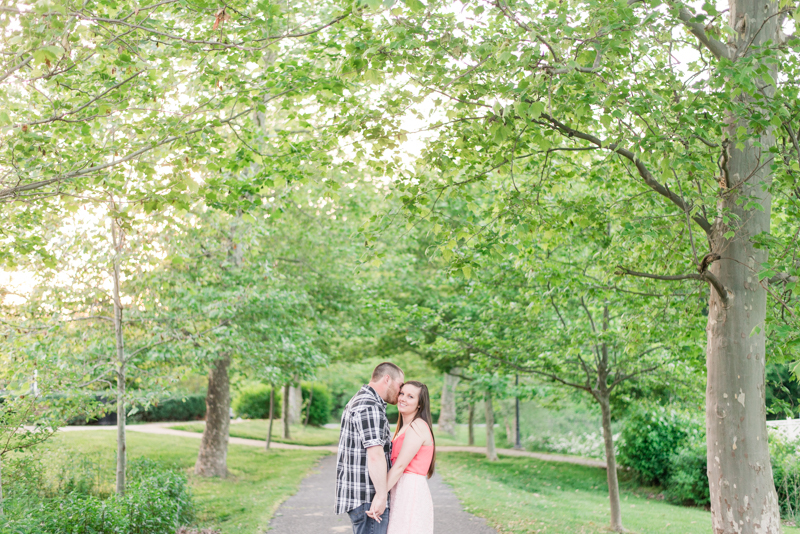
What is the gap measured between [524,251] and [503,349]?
2.81m

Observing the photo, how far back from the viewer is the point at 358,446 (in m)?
4.50

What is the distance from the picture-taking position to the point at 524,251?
26.3 ft

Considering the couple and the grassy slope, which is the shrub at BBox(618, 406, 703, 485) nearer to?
the grassy slope

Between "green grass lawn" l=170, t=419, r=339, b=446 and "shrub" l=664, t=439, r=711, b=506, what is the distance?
14161 mm

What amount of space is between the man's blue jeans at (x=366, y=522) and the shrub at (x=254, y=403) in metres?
27.1

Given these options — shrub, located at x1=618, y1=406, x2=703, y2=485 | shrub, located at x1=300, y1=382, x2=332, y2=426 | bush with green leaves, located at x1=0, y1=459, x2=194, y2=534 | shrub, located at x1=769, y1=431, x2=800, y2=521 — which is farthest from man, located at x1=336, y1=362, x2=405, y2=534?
shrub, located at x1=300, y1=382, x2=332, y2=426

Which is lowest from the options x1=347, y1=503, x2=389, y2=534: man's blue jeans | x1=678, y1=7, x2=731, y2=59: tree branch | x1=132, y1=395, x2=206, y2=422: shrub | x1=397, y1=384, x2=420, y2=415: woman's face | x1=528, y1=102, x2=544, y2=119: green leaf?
x1=132, y1=395, x2=206, y2=422: shrub

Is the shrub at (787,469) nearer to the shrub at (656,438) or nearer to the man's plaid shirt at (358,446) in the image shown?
the shrub at (656,438)

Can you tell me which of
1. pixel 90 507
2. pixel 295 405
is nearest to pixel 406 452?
pixel 90 507

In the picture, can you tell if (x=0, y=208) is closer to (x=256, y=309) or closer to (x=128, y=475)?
(x=128, y=475)

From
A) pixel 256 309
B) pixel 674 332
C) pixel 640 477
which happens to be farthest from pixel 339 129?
pixel 640 477

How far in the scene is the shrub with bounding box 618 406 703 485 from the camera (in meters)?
14.6

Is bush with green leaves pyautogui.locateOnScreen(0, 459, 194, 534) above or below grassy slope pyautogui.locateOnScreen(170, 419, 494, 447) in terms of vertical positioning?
above

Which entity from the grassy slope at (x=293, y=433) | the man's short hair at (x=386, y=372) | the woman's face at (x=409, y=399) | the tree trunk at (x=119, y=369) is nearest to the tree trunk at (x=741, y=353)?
the woman's face at (x=409, y=399)
